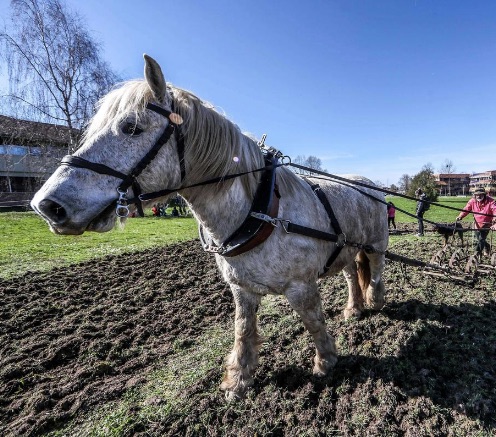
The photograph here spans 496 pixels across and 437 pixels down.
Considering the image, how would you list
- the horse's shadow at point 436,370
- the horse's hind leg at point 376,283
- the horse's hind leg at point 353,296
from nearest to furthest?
the horse's shadow at point 436,370
the horse's hind leg at point 376,283
the horse's hind leg at point 353,296

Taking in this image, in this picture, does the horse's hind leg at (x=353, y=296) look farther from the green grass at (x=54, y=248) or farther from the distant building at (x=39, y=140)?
the distant building at (x=39, y=140)

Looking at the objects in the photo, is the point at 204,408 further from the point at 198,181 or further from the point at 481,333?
the point at 481,333

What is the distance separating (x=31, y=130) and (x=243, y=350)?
2337cm

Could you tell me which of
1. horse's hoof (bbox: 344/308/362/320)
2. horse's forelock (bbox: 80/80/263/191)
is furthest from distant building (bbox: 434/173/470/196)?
horse's forelock (bbox: 80/80/263/191)

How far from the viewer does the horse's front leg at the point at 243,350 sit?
8.63ft

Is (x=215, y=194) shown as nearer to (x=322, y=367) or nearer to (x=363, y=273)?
(x=322, y=367)

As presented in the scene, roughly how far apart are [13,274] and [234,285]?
22.0 feet

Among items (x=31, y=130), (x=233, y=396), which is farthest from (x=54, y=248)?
(x=31, y=130)

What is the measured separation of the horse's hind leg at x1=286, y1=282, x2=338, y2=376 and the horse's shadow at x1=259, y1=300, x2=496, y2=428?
0.12m

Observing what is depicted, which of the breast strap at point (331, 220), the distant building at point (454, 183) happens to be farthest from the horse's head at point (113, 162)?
the distant building at point (454, 183)

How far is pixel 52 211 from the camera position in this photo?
58.7 inches

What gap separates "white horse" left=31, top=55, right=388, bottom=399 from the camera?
1601 mm

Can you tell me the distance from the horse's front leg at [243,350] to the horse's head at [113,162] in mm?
1338

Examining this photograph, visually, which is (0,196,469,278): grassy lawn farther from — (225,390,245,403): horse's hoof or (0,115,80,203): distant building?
(225,390,245,403): horse's hoof
